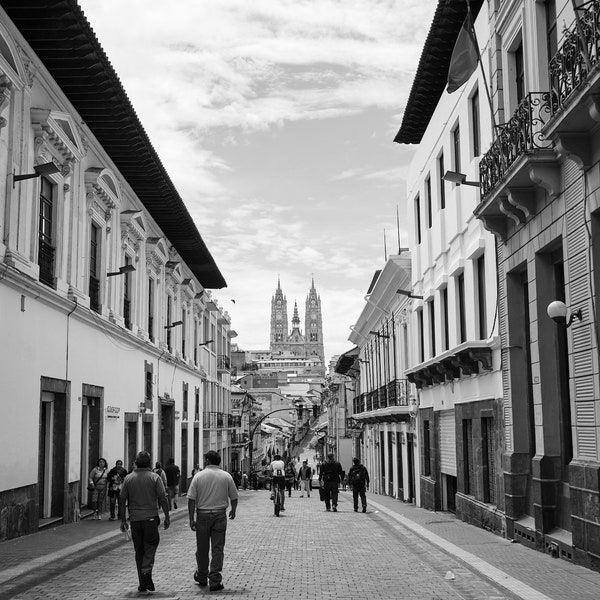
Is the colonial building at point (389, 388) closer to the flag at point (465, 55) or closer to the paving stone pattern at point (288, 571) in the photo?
the paving stone pattern at point (288, 571)

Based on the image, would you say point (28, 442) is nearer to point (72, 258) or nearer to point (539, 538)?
point (72, 258)

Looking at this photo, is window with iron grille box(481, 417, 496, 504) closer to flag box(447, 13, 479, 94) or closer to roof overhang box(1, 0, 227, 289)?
flag box(447, 13, 479, 94)

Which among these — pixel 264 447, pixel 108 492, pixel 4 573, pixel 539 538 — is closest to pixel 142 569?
pixel 4 573

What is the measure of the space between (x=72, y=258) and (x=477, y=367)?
8.80m

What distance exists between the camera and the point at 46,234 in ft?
57.7

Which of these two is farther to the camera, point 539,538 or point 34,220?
point 34,220

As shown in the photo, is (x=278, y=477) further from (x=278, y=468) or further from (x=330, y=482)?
(x=330, y=482)

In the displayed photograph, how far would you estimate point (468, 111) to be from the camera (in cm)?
1789

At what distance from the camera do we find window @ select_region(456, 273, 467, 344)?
19500mm

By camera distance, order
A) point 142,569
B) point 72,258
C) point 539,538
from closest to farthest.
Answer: point 142,569
point 539,538
point 72,258

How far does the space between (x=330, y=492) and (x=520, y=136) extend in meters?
13.3

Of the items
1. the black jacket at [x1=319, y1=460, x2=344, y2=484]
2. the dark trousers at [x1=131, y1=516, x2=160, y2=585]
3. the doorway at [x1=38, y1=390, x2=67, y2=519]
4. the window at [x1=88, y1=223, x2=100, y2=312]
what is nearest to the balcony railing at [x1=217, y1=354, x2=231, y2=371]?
the black jacket at [x1=319, y1=460, x2=344, y2=484]

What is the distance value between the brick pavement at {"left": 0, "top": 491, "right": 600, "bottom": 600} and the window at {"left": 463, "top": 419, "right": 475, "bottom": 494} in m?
1.07

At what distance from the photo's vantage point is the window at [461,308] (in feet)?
64.0
